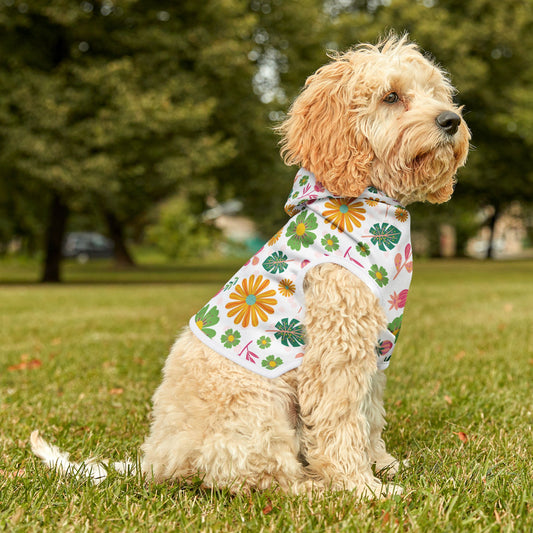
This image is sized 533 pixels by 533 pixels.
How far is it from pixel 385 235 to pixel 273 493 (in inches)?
53.4

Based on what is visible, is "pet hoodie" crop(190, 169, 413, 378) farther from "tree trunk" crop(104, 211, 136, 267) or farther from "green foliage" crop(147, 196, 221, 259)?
"green foliage" crop(147, 196, 221, 259)

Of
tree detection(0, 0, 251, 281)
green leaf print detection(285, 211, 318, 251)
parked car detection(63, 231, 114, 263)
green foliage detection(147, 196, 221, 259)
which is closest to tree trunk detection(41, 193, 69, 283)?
tree detection(0, 0, 251, 281)

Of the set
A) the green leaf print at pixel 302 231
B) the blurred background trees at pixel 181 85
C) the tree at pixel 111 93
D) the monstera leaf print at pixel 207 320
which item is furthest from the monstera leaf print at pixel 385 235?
the tree at pixel 111 93

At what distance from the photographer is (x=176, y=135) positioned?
17.9m

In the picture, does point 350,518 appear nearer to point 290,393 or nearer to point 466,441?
point 290,393

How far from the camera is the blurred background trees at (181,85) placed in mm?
16688

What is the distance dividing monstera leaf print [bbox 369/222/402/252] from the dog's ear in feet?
0.69

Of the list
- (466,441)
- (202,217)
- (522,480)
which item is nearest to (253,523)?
(522,480)

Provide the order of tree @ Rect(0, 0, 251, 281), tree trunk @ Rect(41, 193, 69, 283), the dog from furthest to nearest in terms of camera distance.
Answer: tree trunk @ Rect(41, 193, 69, 283), tree @ Rect(0, 0, 251, 281), the dog

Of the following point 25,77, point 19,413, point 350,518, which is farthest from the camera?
point 25,77

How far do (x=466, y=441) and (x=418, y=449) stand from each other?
330mm

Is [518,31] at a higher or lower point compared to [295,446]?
higher

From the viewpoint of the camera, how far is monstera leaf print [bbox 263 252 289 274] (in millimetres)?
2996

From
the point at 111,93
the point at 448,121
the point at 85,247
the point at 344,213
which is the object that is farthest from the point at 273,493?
the point at 85,247
